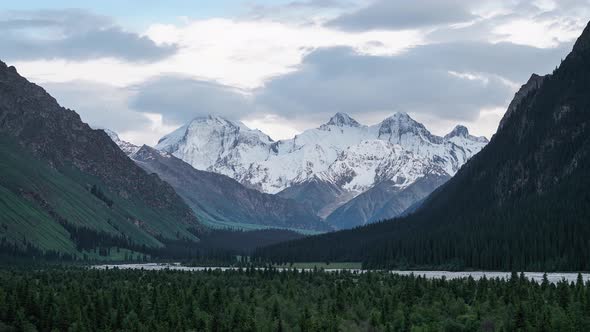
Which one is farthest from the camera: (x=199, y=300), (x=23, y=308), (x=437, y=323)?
(x=199, y=300)

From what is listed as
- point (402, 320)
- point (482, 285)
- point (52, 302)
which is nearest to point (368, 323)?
point (402, 320)

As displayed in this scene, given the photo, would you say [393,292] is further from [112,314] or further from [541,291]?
[112,314]

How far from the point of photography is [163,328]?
149000 mm

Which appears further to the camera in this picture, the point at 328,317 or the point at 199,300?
the point at 199,300

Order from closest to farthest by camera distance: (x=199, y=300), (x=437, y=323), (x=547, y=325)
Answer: (x=547, y=325)
(x=437, y=323)
(x=199, y=300)

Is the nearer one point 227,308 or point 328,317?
point 328,317

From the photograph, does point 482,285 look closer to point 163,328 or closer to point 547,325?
point 547,325

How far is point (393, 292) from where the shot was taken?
196750 mm

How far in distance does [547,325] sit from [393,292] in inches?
2283

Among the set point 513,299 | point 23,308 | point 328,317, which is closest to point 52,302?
point 23,308

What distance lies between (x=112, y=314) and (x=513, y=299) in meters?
68.8

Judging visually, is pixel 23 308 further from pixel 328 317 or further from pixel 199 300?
pixel 328 317

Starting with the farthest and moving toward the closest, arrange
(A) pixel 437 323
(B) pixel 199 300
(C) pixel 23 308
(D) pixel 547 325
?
1. (B) pixel 199 300
2. (C) pixel 23 308
3. (A) pixel 437 323
4. (D) pixel 547 325

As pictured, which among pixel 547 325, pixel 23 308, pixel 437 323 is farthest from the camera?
pixel 23 308
